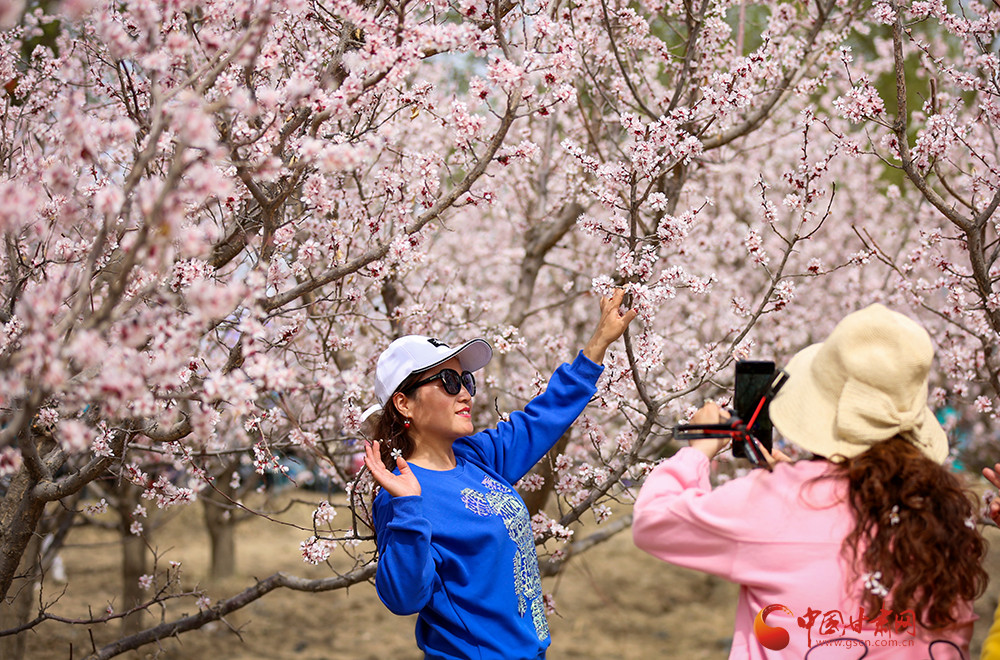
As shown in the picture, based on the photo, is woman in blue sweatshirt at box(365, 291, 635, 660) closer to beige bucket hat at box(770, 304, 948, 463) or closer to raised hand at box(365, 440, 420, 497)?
raised hand at box(365, 440, 420, 497)

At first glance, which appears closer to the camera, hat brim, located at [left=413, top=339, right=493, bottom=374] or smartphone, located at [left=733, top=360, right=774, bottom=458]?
smartphone, located at [left=733, top=360, right=774, bottom=458]

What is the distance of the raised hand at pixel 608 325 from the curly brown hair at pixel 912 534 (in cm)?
110

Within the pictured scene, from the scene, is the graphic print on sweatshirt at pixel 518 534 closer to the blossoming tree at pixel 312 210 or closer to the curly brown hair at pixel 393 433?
the curly brown hair at pixel 393 433

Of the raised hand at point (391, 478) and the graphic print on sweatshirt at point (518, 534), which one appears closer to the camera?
the raised hand at point (391, 478)

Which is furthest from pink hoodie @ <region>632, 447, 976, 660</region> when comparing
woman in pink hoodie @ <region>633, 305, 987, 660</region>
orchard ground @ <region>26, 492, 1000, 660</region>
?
orchard ground @ <region>26, 492, 1000, 660</region>

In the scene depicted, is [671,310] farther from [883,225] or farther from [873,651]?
[873,651]

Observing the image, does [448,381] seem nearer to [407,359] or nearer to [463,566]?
[407,359]

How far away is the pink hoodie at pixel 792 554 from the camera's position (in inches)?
68.6

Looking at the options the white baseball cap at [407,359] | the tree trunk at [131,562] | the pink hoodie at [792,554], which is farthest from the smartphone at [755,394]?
the tree trunk at [131,562]

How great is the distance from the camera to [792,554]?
1747 mm

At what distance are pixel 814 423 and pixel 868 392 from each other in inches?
5.3

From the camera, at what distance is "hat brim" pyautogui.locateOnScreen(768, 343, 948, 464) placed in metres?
1.79

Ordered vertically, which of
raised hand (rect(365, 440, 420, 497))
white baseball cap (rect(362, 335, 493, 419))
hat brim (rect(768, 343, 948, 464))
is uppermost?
white baseball cap (rect(362, 335, 493, 419))

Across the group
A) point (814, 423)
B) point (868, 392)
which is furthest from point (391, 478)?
point (868, 392)
